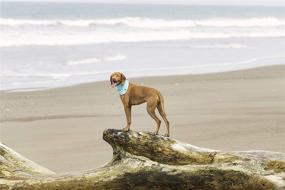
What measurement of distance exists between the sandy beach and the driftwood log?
12.2 feet

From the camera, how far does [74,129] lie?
1205 cm

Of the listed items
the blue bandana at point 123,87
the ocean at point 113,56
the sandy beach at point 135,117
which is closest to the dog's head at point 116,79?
the blue bandana at point 123,87

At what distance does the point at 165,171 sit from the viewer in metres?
5.37

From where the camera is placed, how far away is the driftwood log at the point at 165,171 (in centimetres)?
534

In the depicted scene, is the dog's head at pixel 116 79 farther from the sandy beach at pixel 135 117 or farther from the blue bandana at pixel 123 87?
the sandy beach at pixel 135 117

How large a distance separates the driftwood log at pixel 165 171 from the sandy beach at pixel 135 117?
371 centimetres

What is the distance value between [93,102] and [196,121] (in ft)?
11.3

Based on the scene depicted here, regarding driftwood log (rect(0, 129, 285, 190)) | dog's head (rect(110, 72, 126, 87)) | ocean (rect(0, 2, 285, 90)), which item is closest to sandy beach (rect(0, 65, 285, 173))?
ocean (rect(0, 2, 285, 90))

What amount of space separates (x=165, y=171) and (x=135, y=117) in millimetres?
7542

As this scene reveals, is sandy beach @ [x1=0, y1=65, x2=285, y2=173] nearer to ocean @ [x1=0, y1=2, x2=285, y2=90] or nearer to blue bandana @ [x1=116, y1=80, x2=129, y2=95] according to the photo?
ocean @ [x1=0, y1=2, x2=285, y2=90]

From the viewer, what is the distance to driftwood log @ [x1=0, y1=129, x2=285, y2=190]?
5344 millimetres

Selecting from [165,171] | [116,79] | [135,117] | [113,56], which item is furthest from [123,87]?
[113,56]

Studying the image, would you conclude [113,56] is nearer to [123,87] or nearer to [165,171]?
[123,87]

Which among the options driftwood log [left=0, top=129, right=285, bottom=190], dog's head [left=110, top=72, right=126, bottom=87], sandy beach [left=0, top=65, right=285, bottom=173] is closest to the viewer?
driftwood log [left=0, top=129, right=285, bottom=190]
